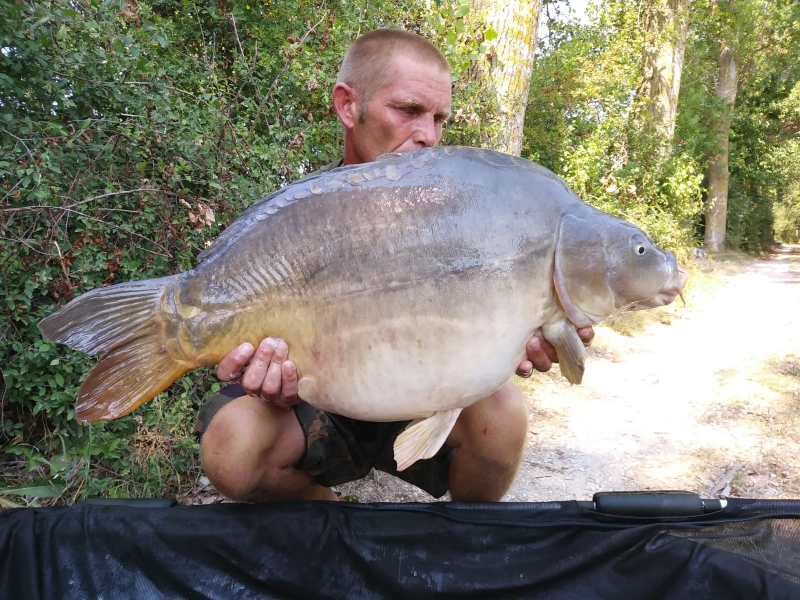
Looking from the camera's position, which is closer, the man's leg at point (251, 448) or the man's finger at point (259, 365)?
the man's finger at point (259, 365)

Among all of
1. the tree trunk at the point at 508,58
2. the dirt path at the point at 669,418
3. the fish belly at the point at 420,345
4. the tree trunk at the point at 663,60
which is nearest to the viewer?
the fish belly at the point at 420,345

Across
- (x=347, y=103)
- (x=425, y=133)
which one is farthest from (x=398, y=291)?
(x=347, y=103)

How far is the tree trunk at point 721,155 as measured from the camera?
35.1ft

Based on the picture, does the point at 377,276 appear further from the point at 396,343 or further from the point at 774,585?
the point at 774,585

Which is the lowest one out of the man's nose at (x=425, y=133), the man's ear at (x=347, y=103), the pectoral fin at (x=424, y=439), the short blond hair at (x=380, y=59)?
the pectoral fin at (x=424, y=439)

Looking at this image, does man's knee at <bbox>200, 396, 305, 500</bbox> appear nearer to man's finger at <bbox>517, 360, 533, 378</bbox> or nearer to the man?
the man

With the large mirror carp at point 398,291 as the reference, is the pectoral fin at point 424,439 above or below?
below

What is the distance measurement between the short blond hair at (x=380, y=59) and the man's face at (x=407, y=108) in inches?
0.8

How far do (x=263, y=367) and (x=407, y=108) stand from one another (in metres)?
0.77

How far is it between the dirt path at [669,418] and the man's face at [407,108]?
44.1 inches

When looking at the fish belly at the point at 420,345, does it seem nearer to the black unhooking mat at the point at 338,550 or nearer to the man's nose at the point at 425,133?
the black unhooking mat at the point at 338,550

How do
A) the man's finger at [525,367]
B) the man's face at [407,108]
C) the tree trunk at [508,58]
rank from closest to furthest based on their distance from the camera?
1. the man's finger at [525,367]
2. the man's face at [407,108]
3. the tree trunk at [508,58]

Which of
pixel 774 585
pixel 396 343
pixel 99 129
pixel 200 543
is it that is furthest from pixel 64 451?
pixel 774 585

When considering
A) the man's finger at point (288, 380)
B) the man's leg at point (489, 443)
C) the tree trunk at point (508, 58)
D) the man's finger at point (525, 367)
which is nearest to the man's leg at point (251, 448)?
the man's finger at point (288, 380)
